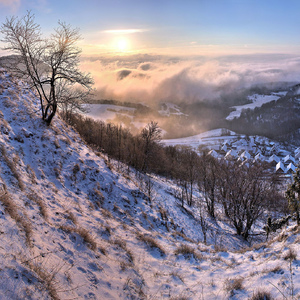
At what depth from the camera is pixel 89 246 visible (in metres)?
6.52

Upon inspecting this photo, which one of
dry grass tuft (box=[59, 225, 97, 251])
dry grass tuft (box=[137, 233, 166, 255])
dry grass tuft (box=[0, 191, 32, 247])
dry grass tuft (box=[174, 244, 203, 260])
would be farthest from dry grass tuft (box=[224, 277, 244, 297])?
dry grass tuft (box=[0, 191, 32, 247])

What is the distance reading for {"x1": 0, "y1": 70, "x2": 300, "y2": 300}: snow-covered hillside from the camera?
182 inches

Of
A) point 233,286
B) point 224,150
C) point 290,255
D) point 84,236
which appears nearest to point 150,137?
point 84,236

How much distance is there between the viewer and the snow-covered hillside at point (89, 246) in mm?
4612

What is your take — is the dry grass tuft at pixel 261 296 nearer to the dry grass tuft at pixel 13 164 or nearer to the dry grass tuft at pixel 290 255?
the dry grass tuft at pixel 290 255

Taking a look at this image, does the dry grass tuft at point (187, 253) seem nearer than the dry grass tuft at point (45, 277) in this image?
No

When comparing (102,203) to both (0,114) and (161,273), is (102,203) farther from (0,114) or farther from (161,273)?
(0,114)

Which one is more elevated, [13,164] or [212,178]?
[13,164]

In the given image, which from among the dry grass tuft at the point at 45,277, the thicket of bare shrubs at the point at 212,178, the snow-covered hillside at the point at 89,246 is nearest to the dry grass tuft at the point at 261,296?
the snow-covered hillside at the point at 89,246

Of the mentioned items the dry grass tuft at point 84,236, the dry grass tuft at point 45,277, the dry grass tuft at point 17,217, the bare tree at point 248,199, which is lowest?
the bare tree at point 248,199

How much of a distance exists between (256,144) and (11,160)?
5191 inches

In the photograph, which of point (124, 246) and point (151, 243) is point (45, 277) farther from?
point (151, 243)

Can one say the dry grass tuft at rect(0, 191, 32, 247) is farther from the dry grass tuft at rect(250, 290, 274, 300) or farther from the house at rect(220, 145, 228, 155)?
the house at rect(220, 145, 228, 155)

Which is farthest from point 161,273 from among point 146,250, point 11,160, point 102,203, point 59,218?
point 11,160
